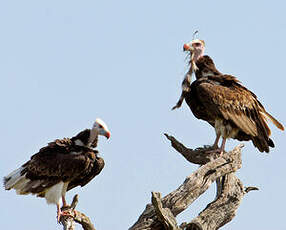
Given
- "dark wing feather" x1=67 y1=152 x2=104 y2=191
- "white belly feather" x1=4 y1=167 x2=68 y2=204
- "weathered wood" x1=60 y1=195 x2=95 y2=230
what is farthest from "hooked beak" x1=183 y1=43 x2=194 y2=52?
"weathered wood" x1=60 y1=195 x2=95 y2=230

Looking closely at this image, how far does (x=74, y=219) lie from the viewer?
9469 millimetres

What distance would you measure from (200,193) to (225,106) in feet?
→ 8.59

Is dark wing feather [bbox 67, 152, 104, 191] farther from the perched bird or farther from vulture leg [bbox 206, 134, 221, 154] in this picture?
vulture leg [bbox 206, 134, 221, 154]

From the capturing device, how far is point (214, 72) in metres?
12.6

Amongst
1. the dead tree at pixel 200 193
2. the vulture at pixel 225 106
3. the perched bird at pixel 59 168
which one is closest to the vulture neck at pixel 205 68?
the vulture at pixel 225 106

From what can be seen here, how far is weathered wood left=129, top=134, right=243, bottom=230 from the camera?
9.20 metres

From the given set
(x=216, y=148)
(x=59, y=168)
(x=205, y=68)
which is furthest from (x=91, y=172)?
(x=205, y=68)

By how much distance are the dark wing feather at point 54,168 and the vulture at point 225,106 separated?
2.27 m

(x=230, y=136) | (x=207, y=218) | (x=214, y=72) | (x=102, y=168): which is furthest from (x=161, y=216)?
(x=214, y=72)

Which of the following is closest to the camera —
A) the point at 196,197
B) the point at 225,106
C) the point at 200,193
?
the point at 196,197

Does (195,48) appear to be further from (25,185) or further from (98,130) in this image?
(25,185)

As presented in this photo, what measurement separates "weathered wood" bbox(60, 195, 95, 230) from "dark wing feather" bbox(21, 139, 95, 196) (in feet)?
2.85

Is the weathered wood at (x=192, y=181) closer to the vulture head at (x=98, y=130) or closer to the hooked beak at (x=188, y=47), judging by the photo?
the vulture head at (x=98, y=130)

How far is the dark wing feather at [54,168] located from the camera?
10.6 m
